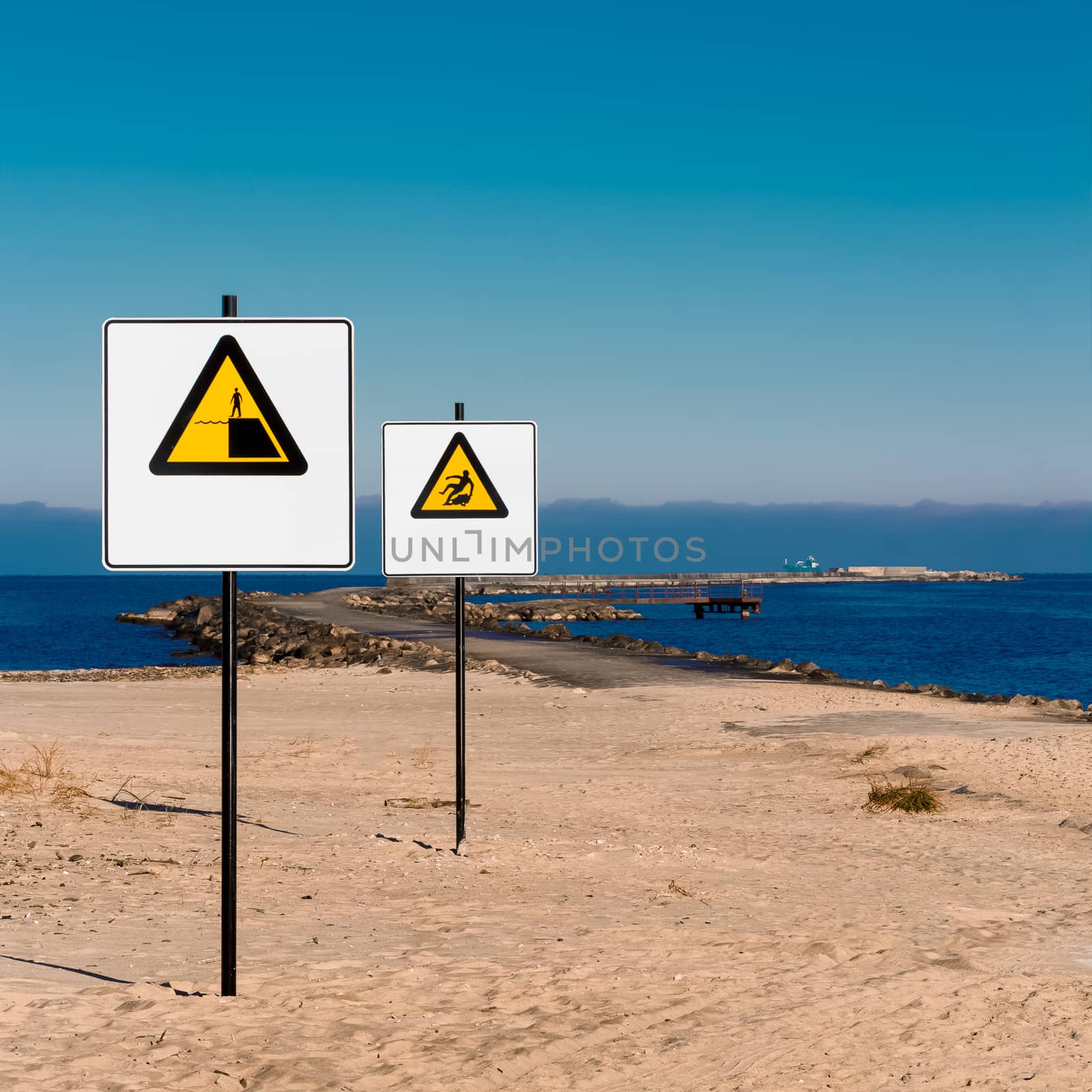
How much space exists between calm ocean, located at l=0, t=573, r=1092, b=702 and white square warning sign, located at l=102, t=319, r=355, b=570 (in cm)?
1346

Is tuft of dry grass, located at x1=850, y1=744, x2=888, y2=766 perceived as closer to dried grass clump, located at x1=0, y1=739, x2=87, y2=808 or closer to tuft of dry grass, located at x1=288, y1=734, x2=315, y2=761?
tuft of dry grass, located at x1=288, y1=734, x2=315, y2=761

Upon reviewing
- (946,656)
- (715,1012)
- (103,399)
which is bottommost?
(946,656)

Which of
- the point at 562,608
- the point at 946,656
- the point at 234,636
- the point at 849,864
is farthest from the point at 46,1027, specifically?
A: the point at 562,608

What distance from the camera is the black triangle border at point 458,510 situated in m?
8.30

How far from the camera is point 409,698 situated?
22.4 metres

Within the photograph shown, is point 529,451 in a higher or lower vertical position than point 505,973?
higher

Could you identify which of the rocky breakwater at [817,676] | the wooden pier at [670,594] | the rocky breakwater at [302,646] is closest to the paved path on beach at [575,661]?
the rocky breakwater at [817,676]

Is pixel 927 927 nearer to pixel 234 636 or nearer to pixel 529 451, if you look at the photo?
pixel 529 451

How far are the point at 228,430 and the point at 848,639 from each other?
219ft

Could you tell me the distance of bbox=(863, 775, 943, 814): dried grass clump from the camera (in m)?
11.4

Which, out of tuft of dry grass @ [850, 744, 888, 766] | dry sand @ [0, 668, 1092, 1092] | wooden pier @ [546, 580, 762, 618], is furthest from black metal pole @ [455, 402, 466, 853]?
wooden pier @ [546, 580, 762, 618]

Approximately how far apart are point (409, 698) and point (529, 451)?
48.3 feet

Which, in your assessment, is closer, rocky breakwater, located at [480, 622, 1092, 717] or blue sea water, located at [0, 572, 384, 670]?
rocky breakwater, located at [480, 622, 1092, 717]

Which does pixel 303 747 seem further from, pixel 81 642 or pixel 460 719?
pixel 81 642
